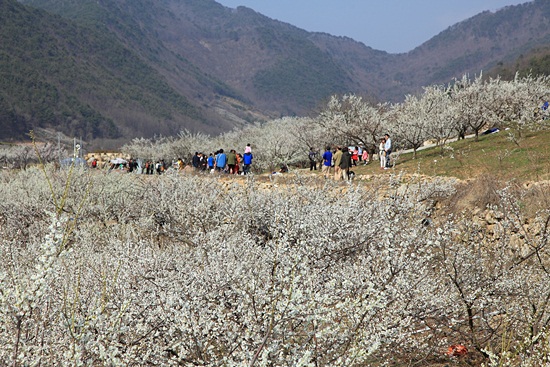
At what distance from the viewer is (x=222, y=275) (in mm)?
4828

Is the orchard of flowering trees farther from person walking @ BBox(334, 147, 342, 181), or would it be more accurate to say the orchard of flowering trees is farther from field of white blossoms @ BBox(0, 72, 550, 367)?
field of white blossoms @ BBox(0, 72, 550, 367)

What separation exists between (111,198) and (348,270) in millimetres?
9319

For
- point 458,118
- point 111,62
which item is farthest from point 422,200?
point 111,62

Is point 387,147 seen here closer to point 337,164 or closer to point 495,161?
point 337,164

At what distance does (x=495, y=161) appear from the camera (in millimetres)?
14820

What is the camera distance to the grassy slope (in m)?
12.3

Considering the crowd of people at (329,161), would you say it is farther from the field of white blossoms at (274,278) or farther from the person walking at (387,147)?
the field of white blossoms at (274,278)

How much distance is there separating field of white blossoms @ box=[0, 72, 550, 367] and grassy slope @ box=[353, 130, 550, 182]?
1940 mm

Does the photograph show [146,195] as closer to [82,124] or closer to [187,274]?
[187,274]

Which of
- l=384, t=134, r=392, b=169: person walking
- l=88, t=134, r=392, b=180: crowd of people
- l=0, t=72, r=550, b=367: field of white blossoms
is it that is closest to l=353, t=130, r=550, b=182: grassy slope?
l=384, t=134, r=392, b=169: person walking

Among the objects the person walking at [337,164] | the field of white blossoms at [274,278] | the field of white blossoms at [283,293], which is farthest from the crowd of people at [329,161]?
the field of white blossoms at [283,293]

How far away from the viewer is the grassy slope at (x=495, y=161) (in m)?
12.3

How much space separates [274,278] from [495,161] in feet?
43.0

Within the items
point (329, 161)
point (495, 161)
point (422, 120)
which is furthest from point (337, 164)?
point (422, 120)
